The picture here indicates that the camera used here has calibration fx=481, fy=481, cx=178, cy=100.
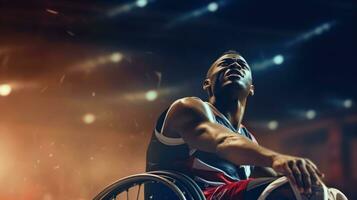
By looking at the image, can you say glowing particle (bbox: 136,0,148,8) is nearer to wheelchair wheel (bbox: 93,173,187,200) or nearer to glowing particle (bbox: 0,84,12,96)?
glowing particle (bbox: 0,84,12,96)

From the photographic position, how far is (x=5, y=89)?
29.7 feet

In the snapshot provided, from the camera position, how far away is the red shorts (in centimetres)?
171

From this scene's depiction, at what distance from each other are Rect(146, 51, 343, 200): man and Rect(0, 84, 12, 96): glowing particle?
7.06 m

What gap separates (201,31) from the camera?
633cm

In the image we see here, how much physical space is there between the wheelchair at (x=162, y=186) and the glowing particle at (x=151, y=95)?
6489 mm

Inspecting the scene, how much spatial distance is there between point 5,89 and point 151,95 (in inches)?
110

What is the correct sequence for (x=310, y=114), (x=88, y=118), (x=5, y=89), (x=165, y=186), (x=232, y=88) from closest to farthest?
(x=165, y=186) → (x=232, y=88) → (x=5, y=89) → (x=88, y=118) → (x=310, y=114)

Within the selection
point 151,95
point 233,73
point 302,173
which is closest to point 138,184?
point 302,173

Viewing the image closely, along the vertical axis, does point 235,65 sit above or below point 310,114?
above

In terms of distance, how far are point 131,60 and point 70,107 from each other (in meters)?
2.22

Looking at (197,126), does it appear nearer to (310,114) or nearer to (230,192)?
(230,192)

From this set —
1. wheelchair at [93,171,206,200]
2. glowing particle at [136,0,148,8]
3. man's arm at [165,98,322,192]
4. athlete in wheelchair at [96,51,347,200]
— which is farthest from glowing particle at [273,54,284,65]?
wheelchair at [93,171,206,200]

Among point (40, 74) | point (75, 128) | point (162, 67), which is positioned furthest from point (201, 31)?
point (75, 128)

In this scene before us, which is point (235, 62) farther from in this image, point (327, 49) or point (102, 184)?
point (102, 184)
